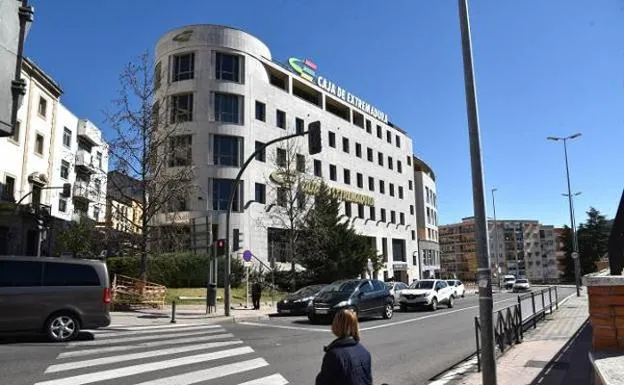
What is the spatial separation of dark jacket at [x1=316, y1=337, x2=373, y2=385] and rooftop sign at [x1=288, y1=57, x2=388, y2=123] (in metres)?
50.5

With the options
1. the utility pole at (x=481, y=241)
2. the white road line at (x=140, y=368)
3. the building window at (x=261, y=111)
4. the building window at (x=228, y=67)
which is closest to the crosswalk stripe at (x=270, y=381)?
the white road line at (x=140, y=368)

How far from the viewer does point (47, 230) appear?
4072cm

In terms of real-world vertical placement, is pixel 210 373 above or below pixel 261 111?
below

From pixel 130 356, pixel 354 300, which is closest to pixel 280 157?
pixel 354 300

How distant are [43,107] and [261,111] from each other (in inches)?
670

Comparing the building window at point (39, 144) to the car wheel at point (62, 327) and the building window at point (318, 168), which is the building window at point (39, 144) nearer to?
the building window at point (318, 168)

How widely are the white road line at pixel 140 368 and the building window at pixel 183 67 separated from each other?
3531 centimetres

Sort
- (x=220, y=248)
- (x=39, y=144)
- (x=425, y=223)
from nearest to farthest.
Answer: (x=220, y=248)
(x=39, y=144)
(x=425, y=223)

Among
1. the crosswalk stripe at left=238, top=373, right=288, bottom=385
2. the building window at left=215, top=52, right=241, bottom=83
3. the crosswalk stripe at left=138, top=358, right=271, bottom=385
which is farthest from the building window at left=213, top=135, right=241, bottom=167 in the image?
the crosswalk stripe at left=238, top=373, right=288, bottom=385

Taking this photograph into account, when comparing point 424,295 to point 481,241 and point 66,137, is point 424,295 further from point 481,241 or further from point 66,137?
point 66,137

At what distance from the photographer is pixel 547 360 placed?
1041 cm

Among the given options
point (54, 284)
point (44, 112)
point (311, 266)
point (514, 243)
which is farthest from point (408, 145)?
point (514, 243)

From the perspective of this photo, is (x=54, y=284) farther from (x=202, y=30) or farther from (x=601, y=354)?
(x=202, y=30)

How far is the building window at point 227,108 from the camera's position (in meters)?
43.8
